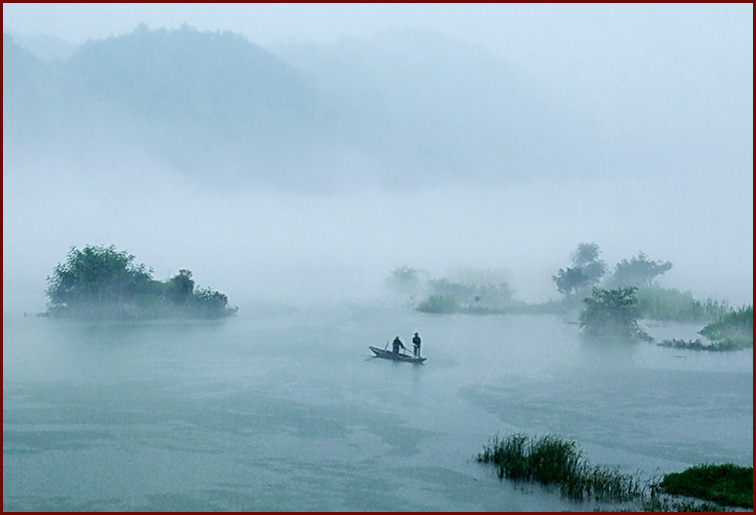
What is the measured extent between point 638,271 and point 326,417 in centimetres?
4860

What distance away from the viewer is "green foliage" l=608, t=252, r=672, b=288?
6184 cm

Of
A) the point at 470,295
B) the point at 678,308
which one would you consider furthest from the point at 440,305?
the point at 678,308

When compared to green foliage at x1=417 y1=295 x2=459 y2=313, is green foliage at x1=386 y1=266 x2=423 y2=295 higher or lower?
higher

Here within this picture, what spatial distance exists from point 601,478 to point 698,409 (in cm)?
953

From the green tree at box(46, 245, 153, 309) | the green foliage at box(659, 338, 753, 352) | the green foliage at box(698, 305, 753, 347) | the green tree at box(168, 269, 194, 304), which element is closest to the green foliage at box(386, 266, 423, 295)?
the green tree at box(168, 269, 194, 304)

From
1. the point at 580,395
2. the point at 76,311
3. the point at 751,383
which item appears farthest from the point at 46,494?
the point at 76,311

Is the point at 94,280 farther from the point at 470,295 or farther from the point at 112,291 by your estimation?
the point at 470,295

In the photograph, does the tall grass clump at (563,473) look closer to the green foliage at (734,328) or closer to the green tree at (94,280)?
the green foliage at (734,328)

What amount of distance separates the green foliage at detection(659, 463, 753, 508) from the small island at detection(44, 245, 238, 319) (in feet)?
119

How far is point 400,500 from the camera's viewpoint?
1271 cm

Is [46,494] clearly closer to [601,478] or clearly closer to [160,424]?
[160,424]

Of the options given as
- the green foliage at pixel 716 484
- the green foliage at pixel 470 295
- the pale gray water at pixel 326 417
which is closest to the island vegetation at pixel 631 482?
the green foliage at pixel 716 484

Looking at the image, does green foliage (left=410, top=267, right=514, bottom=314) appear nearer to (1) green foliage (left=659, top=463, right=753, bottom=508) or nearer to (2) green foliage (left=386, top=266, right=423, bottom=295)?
(2) green foliage (left=386, top=266, right=423, bottom=295)

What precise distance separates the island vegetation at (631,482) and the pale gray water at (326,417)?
1.51ft
